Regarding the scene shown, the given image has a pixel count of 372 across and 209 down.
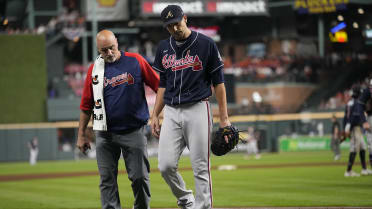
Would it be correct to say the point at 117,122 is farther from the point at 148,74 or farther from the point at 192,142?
the point at 192,142

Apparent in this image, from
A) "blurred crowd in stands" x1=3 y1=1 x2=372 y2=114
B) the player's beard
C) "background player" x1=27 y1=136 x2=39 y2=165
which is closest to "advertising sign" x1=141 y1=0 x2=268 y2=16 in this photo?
"blurred crowd in stands" x1=3 y1=1 x2=372 y2=114

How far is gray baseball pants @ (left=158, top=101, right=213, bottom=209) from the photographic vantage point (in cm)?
700

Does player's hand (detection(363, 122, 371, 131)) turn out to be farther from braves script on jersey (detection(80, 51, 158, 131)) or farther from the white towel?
the white towel

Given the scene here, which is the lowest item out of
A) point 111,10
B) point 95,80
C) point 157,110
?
point 157,110

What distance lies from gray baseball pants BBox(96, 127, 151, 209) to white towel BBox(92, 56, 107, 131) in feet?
0.33

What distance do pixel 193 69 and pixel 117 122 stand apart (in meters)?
1.03

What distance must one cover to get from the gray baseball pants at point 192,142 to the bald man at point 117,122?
0.38 m

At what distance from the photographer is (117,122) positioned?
291 inches

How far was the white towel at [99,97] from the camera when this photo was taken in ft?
24.2

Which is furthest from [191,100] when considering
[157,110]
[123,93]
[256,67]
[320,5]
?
[320,5]

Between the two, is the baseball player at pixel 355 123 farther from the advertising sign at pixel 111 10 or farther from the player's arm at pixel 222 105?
the advertising sign at pixel 111 10


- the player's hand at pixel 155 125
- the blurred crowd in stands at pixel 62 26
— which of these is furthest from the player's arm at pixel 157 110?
the blurred crowd in stands at pixel 62 26

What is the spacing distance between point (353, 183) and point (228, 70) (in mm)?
31209

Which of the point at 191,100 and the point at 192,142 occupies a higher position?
the point at 191,100
